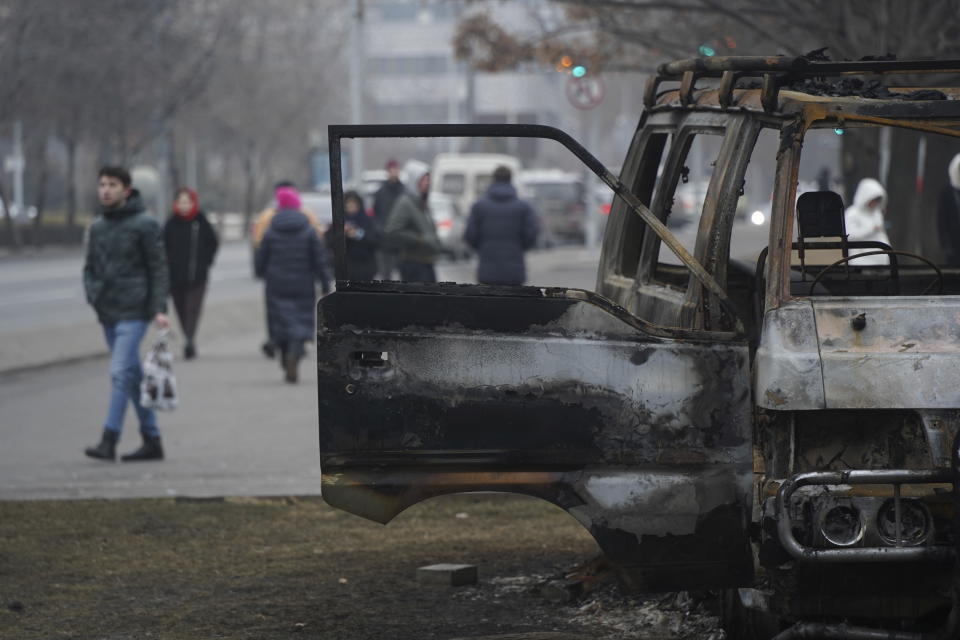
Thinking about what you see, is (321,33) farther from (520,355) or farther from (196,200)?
(520,355)

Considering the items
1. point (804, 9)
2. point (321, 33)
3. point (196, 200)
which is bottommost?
point (196, 200)

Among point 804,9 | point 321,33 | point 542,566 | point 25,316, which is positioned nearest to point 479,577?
point 542,566

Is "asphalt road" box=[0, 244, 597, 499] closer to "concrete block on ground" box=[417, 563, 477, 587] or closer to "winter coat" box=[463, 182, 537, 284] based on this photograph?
"winter coat" box=[463, 182, 537, 284]

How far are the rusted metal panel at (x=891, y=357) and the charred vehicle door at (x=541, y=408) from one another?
27cm

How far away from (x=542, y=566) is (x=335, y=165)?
9.13ft

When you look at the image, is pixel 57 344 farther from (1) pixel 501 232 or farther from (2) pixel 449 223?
(2) pixel 449 223

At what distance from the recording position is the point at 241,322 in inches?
894

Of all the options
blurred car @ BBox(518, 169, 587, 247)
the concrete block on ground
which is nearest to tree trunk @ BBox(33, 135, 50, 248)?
blurred car @ BBox(518, 169, 587, 247)

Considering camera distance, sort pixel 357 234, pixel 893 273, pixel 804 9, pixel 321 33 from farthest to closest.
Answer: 1. pixel 321 33
2. pixel 357 234
3. pixel 804 9
4. pixel 893 273

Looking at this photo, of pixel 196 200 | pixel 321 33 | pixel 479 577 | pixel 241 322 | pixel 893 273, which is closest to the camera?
pixel 893 273

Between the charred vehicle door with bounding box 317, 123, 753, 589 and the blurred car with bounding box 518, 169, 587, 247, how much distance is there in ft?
141

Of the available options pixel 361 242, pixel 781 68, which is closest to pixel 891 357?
pixel 781 68

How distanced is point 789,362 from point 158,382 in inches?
242

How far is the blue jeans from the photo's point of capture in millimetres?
10523
